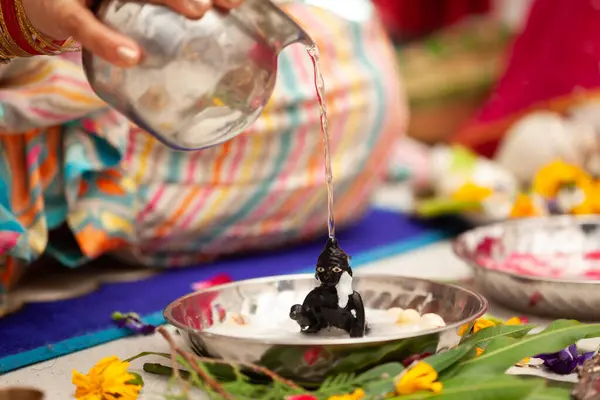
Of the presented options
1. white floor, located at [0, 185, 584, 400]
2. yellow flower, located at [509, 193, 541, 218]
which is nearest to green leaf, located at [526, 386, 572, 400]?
white floor, located at [0, 185, 584, 400]

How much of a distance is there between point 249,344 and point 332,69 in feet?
1.94

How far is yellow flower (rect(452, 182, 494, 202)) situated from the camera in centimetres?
121

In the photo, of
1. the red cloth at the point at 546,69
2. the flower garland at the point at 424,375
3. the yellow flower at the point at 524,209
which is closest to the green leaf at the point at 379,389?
the flower garland at the point at 424,375

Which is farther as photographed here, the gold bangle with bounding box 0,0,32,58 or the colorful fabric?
the colorful fabric

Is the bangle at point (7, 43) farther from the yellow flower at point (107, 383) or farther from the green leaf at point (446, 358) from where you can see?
the green leaf at point (446, 358)

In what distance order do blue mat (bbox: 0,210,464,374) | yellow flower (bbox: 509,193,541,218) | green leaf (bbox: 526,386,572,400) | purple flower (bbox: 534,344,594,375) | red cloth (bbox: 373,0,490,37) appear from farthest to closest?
red cloth (bbox: 373,0,490,37), yellow flower (bbox: 509,193,541,218), blue mat (bbox: 0,210,464,374), purple flower (bbox: 534,344,594,375), green leaf (bbox: 526,386,572,400)

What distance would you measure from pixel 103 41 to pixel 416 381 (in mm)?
297

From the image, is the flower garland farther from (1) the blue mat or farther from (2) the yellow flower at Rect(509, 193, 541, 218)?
(2) the yellow flower at Rect(509, 193, 541, 218)

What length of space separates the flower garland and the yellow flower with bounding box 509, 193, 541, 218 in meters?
0.48

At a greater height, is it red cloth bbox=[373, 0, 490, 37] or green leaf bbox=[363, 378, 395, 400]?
red cloth bbox=[373, 0, 490, 37]

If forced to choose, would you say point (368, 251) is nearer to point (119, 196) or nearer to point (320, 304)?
point (119, 196)

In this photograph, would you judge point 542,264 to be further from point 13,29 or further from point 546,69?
point 546,69

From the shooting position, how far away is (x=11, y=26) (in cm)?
69

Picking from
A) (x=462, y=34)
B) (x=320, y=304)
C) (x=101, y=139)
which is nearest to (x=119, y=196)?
(x=101, y=139)
